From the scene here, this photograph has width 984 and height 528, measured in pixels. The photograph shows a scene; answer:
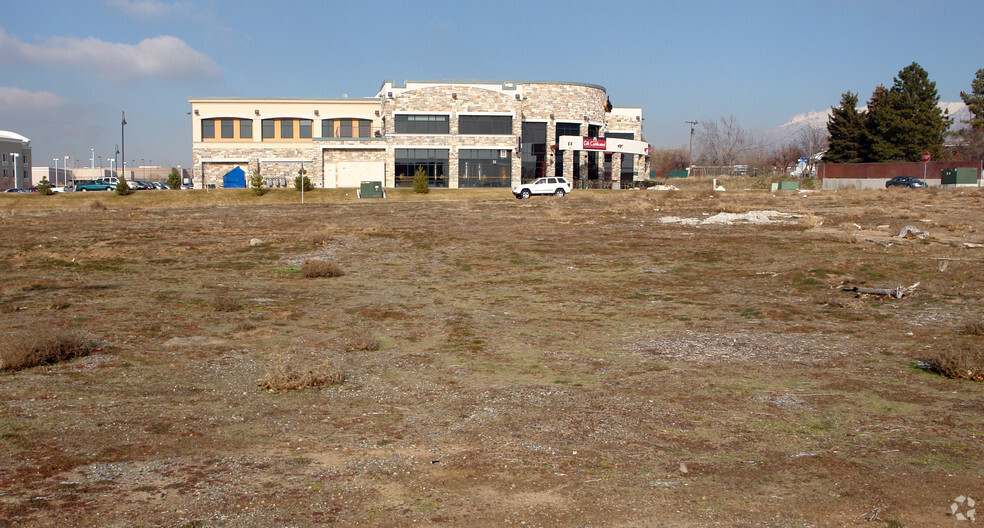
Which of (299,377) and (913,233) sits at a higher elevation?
(913,233)

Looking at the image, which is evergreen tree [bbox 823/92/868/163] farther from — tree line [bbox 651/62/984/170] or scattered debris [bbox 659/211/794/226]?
scattered debris [bbox 659/211/794/226]

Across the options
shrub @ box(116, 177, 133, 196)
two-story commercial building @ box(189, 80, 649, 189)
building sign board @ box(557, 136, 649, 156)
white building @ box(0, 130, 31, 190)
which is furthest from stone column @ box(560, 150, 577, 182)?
white building @ box(0, 130, 31, 190)

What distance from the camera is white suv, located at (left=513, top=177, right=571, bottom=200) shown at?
56906 millimetres

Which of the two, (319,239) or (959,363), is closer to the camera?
(959,363)

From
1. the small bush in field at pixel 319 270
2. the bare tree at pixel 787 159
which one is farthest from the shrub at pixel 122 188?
the bare tree at pixel 787 159

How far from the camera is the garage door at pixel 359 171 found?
233 feet

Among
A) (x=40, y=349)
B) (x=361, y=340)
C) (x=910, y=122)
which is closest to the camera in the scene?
(x=40, y=349)

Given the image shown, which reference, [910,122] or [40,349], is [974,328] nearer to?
[40,349]

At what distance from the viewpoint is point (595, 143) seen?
72.8m

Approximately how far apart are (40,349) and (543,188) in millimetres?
48942

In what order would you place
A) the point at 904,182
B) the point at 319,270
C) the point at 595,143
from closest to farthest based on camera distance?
the point at 319,270
the point at 904,182
the point at 595,143

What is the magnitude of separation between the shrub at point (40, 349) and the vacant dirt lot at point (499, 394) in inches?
7.1

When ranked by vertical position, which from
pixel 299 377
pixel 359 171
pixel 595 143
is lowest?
pixel 299 377

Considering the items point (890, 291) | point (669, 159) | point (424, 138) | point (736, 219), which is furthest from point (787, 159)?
point (890, 291)
